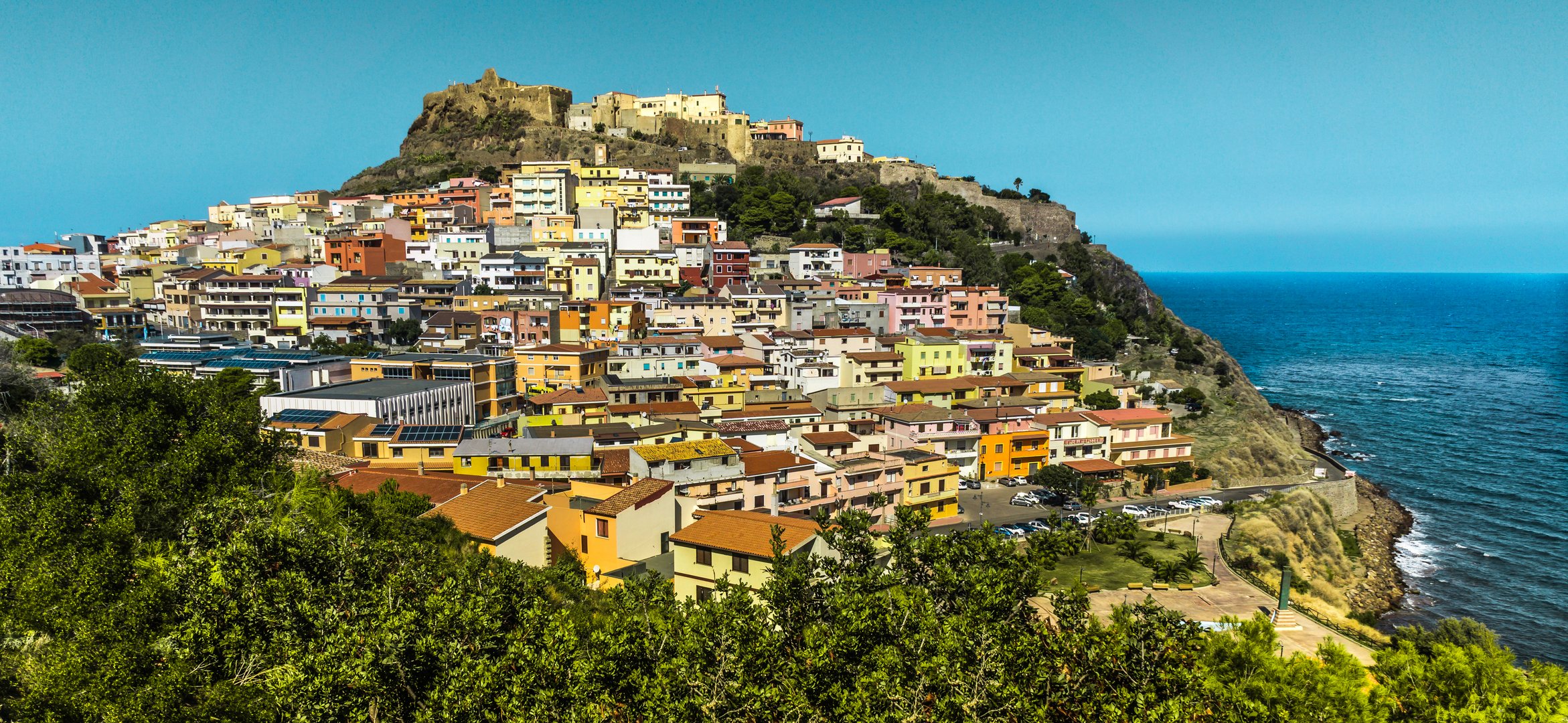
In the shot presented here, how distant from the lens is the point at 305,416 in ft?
96.7

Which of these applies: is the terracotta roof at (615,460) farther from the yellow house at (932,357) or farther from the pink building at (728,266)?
the pink building at (728,266)

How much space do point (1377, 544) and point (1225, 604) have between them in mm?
18369

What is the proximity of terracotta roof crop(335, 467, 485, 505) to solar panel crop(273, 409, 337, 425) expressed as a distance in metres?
4.13

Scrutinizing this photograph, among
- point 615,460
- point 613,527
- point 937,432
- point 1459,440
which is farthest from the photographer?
point 1459,440

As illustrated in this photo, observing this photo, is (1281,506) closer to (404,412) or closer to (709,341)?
(709,341)

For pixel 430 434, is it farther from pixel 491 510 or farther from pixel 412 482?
pixel 491 510

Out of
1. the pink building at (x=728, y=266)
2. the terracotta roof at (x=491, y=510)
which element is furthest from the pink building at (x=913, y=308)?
the terracotta roof at (x=491, y=510)

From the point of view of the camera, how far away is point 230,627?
11227 millimetres

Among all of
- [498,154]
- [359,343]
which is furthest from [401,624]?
[498,154]

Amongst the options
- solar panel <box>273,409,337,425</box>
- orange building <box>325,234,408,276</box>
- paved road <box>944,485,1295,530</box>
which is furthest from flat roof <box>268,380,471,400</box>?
orange building <box>325,234,408,276</box>

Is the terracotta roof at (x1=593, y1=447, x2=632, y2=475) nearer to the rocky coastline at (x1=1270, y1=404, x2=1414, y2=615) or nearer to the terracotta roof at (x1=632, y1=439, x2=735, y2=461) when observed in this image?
the terracotta roof at (x1=632, y1=439, x2=735, y2=461)

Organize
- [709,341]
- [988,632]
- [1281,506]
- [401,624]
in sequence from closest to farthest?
[401,624] → [988,632] → [1281,506] → [709,341]

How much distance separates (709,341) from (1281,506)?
1018 inches

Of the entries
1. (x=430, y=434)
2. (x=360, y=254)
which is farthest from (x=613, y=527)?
(x=360, y=254)
